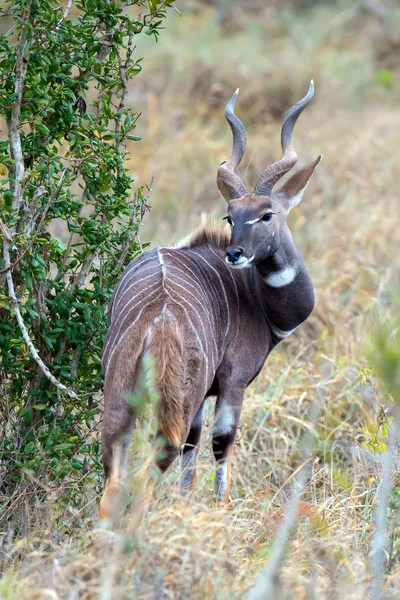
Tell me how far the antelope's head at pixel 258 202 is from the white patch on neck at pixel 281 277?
12cm

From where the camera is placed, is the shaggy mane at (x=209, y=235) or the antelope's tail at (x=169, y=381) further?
the shaggy mane at (x=209, y=235)

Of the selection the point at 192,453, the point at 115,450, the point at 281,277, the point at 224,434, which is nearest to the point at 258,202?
the point at 281,277

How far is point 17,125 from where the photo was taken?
3781mm

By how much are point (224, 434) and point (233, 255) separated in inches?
30.6

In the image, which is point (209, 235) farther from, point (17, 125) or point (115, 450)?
point (115, 450)

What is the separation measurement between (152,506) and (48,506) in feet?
1.92

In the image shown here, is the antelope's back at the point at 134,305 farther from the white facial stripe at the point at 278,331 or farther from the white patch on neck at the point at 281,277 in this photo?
the white facial stripe at the point at 278,331

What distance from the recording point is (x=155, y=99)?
1037 cm

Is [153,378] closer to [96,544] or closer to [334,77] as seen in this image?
[96,544]

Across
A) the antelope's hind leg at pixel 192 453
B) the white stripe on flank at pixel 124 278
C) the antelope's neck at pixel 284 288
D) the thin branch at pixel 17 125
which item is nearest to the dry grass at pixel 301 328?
the antelope's hind leg at pixel 192 453

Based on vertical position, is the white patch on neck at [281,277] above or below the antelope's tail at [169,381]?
above

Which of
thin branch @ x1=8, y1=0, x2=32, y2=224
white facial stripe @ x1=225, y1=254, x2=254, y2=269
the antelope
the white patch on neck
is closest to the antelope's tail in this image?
the antelope

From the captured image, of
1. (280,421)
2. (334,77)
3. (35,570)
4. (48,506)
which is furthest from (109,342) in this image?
(334,77)

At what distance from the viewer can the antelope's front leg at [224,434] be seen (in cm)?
406
